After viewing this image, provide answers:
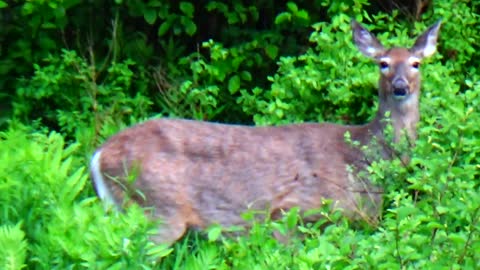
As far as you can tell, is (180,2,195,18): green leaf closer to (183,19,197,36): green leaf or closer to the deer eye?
(183,19,197,36): green leaf

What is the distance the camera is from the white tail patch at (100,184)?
7777 mm

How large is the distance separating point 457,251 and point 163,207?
2020 mm

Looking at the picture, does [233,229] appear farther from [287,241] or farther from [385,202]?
[385,202]

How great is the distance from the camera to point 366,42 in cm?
880

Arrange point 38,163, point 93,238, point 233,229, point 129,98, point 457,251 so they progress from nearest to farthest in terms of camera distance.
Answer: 1. point 457,251
2. point 93,238
3. point 233,229
4. point 38,163
5. point 129,98

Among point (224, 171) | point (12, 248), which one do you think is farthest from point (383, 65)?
point (12, 248)

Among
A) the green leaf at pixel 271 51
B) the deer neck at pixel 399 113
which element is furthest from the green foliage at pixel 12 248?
the green leaf at pixel 271 51

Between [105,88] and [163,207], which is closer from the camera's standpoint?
[163,207]

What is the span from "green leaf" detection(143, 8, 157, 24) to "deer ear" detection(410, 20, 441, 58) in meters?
2.28

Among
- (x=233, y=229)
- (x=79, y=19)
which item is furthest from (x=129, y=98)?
(x=233, y=229)

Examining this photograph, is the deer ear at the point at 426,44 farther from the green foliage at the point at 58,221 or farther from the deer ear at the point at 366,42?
the green foliage at the point at 58,221

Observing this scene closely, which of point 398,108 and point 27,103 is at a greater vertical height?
point 398,108

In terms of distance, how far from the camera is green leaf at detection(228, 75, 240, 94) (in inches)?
398

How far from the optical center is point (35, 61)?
10.5 metres
